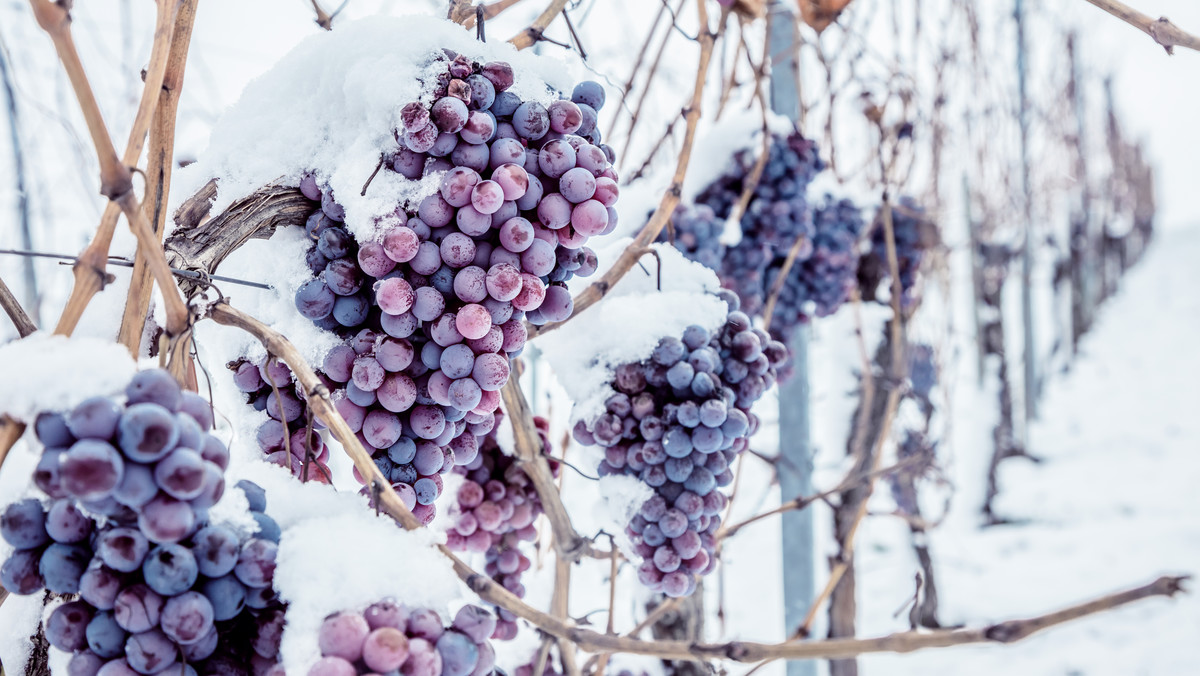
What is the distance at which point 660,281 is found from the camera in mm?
894

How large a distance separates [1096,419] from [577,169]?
22.8 feet

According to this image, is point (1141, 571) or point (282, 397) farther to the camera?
point (1141, 571)

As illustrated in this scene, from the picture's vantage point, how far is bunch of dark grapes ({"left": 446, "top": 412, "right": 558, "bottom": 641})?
2.88ft

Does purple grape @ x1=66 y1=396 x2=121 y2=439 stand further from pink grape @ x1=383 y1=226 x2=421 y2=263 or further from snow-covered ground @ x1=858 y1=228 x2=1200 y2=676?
snow-covered ground @ x1=858 y1=228 x2=1200 y2=676

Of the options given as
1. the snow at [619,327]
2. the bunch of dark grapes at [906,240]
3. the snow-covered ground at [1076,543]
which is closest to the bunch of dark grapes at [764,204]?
the snow at [619,327]

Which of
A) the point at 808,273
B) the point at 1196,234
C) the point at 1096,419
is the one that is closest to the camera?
the point at 808,273

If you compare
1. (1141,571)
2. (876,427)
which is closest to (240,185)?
(876,427)

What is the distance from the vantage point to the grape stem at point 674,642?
0.36m

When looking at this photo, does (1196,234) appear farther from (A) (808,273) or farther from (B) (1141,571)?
(A) (808,273)

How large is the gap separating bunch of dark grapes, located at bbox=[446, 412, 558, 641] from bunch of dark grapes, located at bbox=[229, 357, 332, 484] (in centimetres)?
25

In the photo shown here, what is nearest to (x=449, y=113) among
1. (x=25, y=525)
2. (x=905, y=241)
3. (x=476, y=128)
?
(x=476, y=128)

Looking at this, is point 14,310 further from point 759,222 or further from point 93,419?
point 759,222

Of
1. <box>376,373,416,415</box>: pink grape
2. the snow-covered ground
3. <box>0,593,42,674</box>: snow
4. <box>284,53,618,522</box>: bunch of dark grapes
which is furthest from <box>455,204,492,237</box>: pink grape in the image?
the snow-covered ground

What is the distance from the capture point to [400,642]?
396 millimetres
